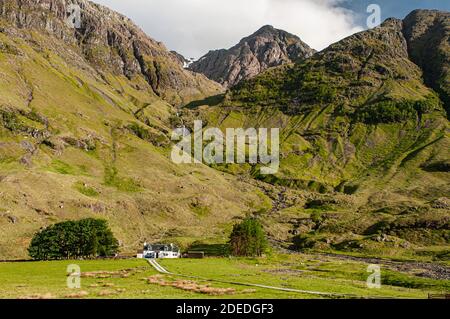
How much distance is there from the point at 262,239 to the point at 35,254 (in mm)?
86025

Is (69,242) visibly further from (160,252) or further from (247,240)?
(247,240)

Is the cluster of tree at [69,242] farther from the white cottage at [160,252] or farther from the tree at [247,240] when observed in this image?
the tree at [247,240]

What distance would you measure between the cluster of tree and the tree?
2007 inches

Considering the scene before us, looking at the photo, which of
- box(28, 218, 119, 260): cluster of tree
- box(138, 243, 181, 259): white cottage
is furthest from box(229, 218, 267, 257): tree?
box(28, 218, 119, 260): cluster of tree

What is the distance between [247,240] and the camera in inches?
6658

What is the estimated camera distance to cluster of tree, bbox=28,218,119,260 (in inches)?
5896

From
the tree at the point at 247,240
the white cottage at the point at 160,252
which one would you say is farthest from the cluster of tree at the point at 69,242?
the tree at the point at 247,240

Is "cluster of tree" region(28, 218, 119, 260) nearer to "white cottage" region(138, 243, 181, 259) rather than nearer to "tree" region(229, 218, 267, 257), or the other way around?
"white cottage" region(138, 243, 181, 259)

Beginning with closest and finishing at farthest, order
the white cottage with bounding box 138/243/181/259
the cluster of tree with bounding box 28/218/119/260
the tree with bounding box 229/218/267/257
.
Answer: the cluster of tree with bounding box 28/218/119/260, the white cottage with bounding box 138/243/181/259, the tree with bounding box 229/218/267/257
